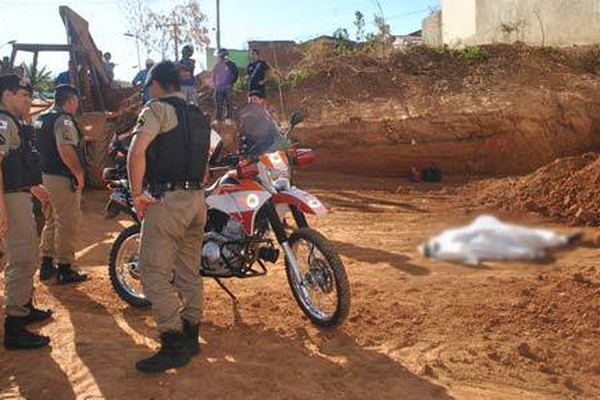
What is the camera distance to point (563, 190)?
364 inches

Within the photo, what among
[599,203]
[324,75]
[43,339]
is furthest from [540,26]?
[43,339]

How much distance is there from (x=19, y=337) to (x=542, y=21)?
48.7ft

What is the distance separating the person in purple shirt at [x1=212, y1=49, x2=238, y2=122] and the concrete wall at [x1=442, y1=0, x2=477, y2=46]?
7.26 metres

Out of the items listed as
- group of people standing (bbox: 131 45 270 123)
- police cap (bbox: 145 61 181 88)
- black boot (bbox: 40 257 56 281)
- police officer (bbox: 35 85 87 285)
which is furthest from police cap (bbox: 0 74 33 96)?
group of people standing (bbox: 131 45 270 123)

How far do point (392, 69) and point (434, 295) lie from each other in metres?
11.1

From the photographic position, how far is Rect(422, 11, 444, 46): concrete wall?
74.7ft

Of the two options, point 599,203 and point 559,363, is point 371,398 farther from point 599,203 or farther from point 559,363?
point 599,203

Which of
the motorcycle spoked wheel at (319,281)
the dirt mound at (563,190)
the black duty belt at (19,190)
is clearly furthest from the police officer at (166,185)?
the dirt mound at (563,190)

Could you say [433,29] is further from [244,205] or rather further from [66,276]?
[244,205]

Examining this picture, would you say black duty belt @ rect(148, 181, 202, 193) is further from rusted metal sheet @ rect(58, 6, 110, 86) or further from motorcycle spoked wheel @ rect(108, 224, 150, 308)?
rusted metal sheet @ rect(58, 6, 110, 86)

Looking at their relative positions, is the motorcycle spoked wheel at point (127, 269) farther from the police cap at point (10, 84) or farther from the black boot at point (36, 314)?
the police cap at point (10, 84)

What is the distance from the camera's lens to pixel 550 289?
534 cm

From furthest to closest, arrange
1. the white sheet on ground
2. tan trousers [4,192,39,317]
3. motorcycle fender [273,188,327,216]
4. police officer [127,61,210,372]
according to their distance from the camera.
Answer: motorcycle fender [273,188,327,216], tan trousers [4,192,39,317], police officer [127,61,210,372], the white sheet on ground

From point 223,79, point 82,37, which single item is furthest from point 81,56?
point 223,79
